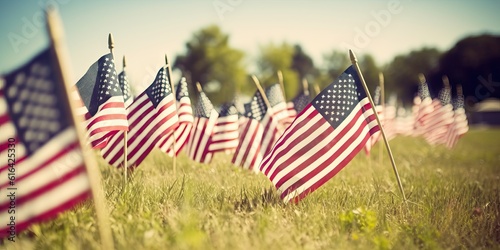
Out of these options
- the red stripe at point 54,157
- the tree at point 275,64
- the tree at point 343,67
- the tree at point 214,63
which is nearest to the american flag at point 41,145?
the red stripe at point 54,157

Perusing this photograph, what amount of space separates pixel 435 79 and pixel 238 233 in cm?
6954

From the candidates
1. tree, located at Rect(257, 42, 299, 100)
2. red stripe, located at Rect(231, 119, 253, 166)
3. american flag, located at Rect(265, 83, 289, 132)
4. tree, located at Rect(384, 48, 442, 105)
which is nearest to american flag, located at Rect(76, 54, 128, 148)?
red stripe, located at Rect(231, 119, 253, 166)

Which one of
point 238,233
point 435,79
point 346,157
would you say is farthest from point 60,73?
point 435,79

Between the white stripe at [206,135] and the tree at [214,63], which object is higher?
the tree at [214,63]

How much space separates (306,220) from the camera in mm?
3885

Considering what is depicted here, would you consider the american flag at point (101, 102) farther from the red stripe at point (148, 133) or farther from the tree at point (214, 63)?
the tree at point (214, 63)

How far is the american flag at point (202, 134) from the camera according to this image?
27.4 ft

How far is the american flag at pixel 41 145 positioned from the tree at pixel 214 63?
42.8 m

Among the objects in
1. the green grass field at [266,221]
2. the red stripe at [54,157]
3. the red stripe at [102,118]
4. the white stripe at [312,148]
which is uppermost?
the red stripe at [102,118]

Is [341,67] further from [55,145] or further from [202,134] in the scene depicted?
[55,145]

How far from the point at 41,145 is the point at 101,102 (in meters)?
2.50

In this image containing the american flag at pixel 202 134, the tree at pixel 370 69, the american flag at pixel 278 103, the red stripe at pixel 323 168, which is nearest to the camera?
the red stripe at pixel 323 168

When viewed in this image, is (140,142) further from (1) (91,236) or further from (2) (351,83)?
(2) (351,83)

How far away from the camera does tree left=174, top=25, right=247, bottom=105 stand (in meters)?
46.5
